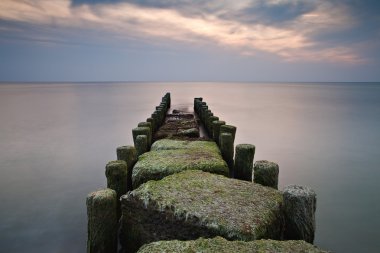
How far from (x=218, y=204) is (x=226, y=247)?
790 millimetres

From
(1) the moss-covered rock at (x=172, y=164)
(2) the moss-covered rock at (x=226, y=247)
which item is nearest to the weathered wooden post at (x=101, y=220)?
(2) the moss-covered rock at (x=226, y=247)

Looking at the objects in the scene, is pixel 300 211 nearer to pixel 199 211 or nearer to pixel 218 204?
pixel 218 204

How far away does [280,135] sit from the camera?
56.7 ft

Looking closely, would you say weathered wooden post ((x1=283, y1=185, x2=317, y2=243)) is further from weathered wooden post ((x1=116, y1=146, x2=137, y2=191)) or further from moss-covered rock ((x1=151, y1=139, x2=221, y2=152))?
moss-covered rock ((x1=151, y1=139, x2=221, y2=152))

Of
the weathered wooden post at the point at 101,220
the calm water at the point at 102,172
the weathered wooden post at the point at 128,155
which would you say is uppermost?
the weathered wooden post at the point at 128,155

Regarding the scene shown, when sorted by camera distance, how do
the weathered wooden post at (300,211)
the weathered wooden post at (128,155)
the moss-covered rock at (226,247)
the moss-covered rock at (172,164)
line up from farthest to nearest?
the weathered wooden post at (128,155), the moss-covered rock at (172,164), the weathered wooden post at (300,211), the moss-covered rock at (226,247)

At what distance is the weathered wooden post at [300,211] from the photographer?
9.39 feet

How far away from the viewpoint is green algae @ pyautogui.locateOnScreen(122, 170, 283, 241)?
293 centimetres

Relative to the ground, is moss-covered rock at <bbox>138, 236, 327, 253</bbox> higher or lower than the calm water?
higher

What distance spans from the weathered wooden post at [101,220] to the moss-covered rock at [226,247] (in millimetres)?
968

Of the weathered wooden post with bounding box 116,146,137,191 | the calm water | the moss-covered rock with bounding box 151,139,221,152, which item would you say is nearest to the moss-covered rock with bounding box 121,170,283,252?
the weathered wooden post with bounding box 116,146,137,191

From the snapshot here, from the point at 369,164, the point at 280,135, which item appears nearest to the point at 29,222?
the point at 369,164

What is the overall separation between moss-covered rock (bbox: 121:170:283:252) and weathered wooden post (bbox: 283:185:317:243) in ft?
0.81

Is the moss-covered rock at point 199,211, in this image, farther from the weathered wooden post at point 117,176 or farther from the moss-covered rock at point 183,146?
the moss-covered rock at point 183,146
